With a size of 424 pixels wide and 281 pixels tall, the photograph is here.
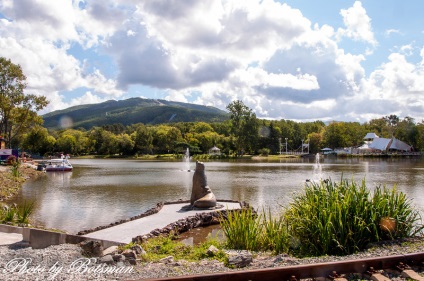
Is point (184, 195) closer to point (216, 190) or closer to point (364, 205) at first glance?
point (216, 190)

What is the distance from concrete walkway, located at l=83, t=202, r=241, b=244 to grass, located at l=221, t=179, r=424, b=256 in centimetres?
233

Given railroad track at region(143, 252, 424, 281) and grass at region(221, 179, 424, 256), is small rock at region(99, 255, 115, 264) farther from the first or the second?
grass at region(221, 179, 424, 256)

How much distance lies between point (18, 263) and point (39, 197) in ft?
55.5

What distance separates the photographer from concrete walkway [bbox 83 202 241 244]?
995cm

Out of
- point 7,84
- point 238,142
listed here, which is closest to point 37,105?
point 7,84

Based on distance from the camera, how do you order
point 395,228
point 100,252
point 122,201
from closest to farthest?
point 100,252 < point 395,228 < point 122,201

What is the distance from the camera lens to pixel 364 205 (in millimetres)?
7766

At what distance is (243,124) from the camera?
301 feet

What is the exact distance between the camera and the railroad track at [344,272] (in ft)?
16.5

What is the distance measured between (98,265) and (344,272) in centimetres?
395

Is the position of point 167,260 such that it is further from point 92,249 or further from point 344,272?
point 344,272

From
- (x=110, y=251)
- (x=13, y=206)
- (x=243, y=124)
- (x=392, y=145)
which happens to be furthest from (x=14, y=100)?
(x=392, y=145)

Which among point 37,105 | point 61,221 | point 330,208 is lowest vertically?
point 61,221

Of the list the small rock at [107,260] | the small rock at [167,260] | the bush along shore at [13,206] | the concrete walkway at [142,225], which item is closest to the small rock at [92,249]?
the small rock at [107,260]
